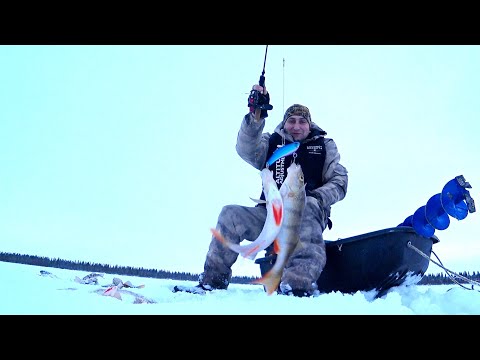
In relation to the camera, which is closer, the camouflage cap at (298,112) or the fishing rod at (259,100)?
the fishing rod at (259,100)

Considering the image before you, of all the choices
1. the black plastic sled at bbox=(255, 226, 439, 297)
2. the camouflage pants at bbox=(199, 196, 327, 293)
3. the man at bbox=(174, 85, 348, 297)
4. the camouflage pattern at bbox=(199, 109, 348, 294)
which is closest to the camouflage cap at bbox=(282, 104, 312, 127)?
the man at bbox=(174, 85, 348, 297)

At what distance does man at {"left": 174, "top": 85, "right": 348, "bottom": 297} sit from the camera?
374cm

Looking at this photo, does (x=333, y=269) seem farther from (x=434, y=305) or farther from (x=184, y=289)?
(x=184, y=289)

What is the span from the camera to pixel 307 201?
4.04 m

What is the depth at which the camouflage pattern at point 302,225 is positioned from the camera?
146 inches

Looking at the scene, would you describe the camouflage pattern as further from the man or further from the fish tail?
the fish tail

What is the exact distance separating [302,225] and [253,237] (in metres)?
0.62

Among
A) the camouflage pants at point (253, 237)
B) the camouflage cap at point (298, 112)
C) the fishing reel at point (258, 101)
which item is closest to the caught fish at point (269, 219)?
the camouflage pants at point (253, 237)

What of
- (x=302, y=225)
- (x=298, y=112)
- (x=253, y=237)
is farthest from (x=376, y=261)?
(x=298, y=112)

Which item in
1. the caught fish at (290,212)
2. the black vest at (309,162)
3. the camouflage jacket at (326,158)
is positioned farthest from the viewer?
the black vest at (309,162)

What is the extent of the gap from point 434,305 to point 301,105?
99.3 inches

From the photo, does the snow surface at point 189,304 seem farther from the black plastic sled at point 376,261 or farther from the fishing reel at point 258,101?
the fishing reel at point 258,101

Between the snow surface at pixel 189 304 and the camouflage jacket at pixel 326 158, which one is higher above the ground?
the camouflage jacket at pixel 326 158

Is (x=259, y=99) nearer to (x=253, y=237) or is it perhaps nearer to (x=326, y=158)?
(x=326, y=158)
